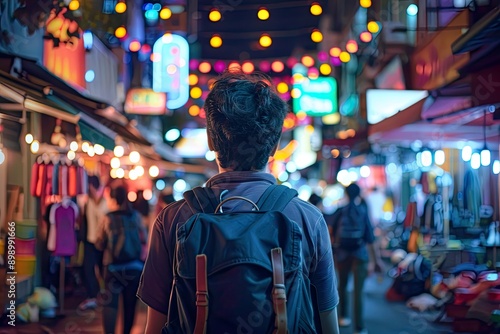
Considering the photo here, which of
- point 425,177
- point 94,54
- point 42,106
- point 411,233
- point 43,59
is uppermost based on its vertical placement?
point 94,54

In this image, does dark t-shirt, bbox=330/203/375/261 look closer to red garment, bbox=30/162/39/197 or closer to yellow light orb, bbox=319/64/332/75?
red garment, bbox=30/162/39/197

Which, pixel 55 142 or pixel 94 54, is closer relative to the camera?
pixel 55 142

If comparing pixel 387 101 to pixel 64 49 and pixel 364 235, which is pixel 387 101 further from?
pixel 64 49

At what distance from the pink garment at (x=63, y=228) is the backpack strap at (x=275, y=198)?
5.83 metres

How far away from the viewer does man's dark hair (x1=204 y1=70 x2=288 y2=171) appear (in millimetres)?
1890

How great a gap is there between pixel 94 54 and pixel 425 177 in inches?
241

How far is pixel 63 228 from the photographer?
24.3ft

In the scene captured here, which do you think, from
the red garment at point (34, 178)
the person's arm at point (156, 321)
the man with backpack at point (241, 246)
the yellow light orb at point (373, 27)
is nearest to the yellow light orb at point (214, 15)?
the red garment at point (34, 178)

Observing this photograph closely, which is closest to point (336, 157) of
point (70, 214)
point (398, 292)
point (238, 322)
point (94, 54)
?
point (398, 292)

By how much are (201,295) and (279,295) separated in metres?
0.21

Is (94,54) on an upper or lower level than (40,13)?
upper

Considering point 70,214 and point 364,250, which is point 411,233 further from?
point 70,214

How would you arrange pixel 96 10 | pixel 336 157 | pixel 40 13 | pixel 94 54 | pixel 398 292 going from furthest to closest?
pixel 336 157
pixel 94 54
pixel 398 292
pixel 96 10
pixel 40 13

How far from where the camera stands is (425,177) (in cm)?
1099
